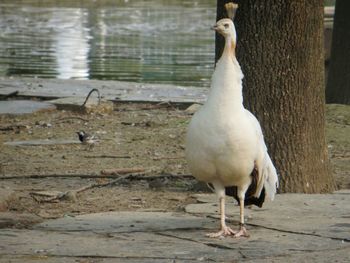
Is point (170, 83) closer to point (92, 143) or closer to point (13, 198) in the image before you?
point (92, 143)

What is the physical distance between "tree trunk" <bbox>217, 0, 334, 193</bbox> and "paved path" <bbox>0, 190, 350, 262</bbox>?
0.60 metres

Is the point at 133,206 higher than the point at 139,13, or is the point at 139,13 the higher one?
the point at 133,206

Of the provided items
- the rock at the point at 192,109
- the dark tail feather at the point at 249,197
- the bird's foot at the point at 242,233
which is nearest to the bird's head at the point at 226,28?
the dark tail feather at the point at 249,197

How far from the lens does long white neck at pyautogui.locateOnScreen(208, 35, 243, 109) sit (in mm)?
6273

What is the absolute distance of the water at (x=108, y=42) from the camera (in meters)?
18.0

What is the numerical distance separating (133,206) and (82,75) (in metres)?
10.0

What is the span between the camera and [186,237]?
254 inches

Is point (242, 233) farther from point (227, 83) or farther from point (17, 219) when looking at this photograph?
point (17, 219)

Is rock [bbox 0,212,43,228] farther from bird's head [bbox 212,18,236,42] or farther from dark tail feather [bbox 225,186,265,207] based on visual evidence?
bird's head [bbox 212,18,236,42]

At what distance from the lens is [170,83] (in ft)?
54.4

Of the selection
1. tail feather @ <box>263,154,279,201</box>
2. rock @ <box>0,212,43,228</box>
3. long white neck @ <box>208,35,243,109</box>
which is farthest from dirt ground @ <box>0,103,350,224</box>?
long white neck @ <box>208,35,243,109</box>

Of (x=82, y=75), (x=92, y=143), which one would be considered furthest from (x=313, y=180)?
(x=82, y=75)

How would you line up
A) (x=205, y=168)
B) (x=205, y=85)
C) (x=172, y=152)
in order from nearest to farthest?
(x=205, y=168), (x=172, y=152), (x=205, y=85)

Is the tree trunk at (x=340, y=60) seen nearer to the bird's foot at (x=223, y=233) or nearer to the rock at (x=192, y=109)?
the rock at (x=192, y=109)
